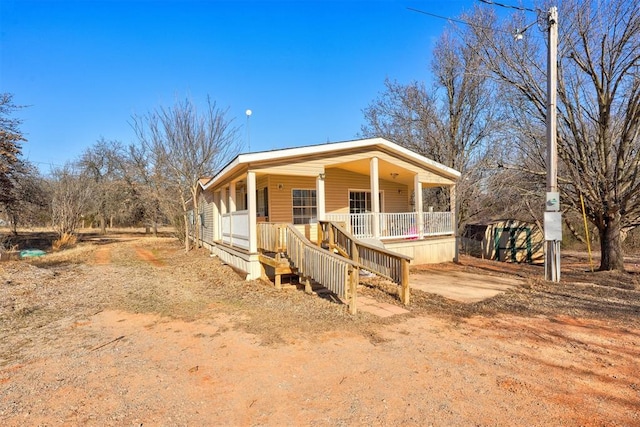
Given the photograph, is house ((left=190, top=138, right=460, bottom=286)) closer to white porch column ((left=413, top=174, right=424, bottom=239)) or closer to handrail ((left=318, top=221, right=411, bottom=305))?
white porch column ((left=413, top=174, right=424, bottom=239))

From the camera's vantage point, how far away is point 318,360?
3.88 m

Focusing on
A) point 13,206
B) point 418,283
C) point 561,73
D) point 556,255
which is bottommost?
point 418,283

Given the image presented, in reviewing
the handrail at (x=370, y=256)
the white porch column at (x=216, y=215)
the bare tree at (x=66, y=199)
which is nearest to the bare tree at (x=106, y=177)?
the bare tree at (x=66, y=199)

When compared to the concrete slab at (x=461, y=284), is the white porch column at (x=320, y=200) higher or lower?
higher

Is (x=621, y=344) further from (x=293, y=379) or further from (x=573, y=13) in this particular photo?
(x=573, y=13)

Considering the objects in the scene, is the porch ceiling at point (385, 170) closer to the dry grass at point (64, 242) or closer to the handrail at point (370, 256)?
the handrail at point (370, 256)

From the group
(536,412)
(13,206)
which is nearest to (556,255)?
(536,412)

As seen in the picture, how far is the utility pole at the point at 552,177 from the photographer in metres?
7.90

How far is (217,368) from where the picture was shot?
12.2ft

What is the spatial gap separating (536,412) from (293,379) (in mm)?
2134

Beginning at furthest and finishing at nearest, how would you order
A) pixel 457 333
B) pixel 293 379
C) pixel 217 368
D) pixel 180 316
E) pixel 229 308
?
pixel 229 308, pixel 180 316, pixel 457 333, pixel 217 368, pixel 293 379

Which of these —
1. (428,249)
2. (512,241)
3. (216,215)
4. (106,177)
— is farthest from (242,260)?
(106,177)

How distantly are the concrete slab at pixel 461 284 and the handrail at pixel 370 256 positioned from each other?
50.0 inches

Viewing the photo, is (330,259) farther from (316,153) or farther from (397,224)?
(397,224)
